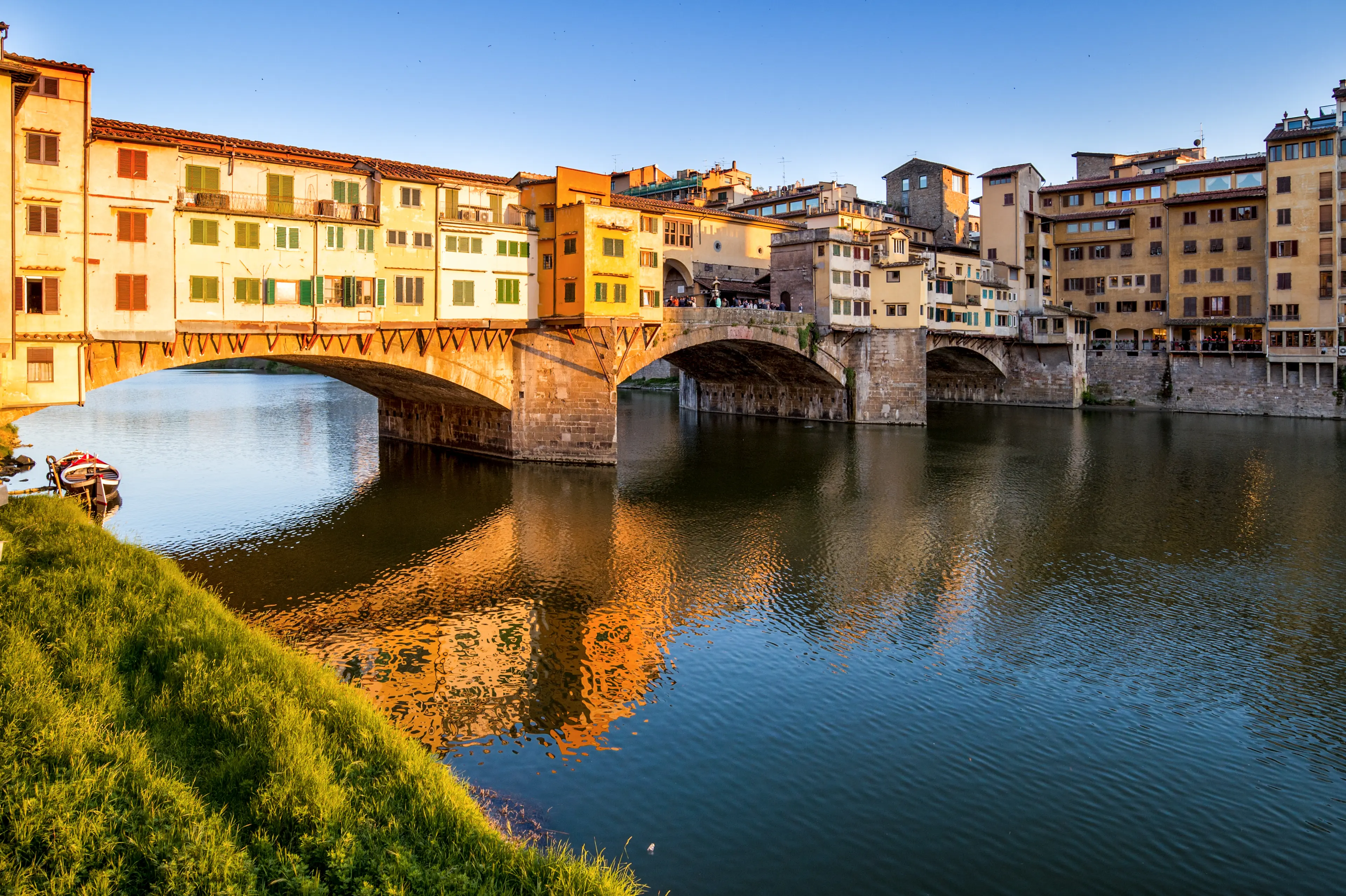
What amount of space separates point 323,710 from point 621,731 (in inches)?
222

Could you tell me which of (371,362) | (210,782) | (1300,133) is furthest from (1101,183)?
(210,782)

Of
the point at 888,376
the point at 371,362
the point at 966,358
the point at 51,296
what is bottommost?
the point at 371,362

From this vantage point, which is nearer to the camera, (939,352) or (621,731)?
(621,731)

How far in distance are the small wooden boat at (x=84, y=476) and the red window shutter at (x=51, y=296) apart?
6868 millimetres

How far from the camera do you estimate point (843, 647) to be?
73.4ft

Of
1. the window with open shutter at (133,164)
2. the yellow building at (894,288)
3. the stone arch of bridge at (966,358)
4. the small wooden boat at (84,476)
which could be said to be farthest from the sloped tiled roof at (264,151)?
the stone arch of bridge at (966,358)

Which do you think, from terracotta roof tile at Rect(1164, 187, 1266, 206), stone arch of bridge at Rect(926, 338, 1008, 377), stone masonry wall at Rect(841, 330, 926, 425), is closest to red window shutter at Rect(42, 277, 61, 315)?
stone masonry wall at Rect(841, 330, 926, 425)

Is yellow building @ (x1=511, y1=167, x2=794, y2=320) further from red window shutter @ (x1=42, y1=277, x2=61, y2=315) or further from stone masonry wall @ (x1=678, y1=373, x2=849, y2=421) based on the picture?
red window shutter @ (x1=42, y1=277, x2=61, y2=315)

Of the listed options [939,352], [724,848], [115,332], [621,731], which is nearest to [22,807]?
[724,848]

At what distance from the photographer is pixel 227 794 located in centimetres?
1145

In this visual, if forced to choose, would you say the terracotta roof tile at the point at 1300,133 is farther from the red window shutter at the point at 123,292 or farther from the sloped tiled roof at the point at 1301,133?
the red window shutter at the point at 123,292

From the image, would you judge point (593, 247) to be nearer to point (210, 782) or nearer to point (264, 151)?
point (264, 151)

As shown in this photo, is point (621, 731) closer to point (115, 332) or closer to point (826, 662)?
point (826, 662)

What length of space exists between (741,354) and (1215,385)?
39.9m
